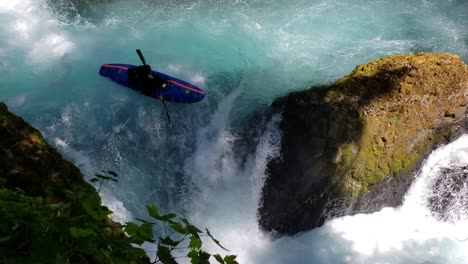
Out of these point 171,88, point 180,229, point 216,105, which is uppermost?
point 171,88

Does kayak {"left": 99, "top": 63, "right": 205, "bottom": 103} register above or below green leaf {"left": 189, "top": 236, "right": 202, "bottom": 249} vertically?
above

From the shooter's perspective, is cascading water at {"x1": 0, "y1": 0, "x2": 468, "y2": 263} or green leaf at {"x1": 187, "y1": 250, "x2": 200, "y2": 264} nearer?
green leaf at {"x1": 187, "y1": 250, "x2": 200, "y2": 264}

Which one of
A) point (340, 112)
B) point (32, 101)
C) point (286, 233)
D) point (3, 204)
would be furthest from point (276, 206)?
point (3, 204)

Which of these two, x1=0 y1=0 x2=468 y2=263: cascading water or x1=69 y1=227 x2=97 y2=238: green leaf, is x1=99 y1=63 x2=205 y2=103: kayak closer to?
x1=0 y1=0 x2=468 y2=263: cascading water

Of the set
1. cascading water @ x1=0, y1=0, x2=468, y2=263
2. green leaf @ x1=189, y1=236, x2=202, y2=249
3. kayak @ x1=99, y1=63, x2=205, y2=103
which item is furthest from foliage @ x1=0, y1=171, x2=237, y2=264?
kayak @ x1=99, y1=63, x2=205, y2=103

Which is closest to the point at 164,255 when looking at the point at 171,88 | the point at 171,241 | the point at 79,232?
the point at 171,241

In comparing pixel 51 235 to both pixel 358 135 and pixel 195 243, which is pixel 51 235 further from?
pixel 358 135
